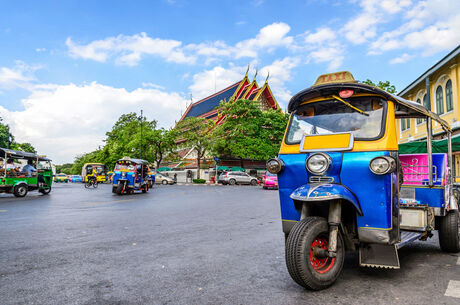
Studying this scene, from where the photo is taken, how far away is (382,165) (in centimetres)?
329

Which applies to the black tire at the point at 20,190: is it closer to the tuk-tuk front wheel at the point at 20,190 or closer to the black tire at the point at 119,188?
the tuk-tuk front wheel at the point at 20,190

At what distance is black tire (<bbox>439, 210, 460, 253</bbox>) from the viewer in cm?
486

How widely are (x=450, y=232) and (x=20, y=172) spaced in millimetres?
17746

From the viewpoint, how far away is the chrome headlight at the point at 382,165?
325 cm

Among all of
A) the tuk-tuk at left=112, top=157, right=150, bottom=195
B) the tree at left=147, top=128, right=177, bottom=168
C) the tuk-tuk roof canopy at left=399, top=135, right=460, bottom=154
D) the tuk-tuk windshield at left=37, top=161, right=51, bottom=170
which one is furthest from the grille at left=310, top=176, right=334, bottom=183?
the tree at left=147, top=128, right=177, bottom=168

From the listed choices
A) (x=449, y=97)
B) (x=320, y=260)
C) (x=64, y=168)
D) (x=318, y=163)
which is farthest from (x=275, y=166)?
(x=64, y=168)

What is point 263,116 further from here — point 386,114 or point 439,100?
point 386,114

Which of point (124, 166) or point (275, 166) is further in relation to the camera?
point (124, 166)

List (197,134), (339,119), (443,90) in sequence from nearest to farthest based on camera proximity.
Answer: (339,119) → (443,90) → (197,134)

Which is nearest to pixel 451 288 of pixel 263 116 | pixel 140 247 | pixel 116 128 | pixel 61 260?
pixel 140 247

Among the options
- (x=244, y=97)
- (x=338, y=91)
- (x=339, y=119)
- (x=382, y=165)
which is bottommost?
(x=382, y=165)

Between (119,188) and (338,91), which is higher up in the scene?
(338,91)

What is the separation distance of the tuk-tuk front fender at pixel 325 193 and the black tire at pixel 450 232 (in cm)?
239

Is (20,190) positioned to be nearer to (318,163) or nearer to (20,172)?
(20,172)
